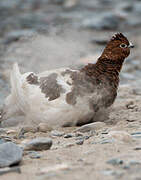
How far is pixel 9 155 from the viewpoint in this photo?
4.19 meters

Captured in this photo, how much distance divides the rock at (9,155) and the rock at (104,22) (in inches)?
399

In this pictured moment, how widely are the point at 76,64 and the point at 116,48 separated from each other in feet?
14.4

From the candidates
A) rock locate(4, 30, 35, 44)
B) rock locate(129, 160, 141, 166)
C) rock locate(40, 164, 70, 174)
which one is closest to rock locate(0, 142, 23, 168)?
rock locate(40, 164, 70, 174)

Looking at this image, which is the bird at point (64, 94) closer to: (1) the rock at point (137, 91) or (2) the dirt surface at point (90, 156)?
(2) the dirt surface at point (90, 156)

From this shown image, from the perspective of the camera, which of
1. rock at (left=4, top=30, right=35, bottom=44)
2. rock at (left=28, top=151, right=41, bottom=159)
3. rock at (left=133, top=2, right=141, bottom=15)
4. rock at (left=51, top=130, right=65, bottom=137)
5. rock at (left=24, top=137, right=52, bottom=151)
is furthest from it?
rock at (left=133, top=2, right=141, bottom=15)

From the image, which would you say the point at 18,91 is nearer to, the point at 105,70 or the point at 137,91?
the point at 105,70

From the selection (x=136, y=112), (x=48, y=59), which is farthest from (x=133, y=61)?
(x=136, y=112)

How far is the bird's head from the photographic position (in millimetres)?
6430

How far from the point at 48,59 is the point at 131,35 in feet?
11.5

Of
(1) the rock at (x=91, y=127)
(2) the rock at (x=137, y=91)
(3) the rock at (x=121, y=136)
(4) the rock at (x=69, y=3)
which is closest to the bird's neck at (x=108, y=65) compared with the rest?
(1) the rock at (x=91, y=127)

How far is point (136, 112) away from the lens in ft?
22.0

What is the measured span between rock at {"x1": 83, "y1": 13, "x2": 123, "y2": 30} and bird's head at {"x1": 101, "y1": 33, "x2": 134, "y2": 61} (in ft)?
25.3

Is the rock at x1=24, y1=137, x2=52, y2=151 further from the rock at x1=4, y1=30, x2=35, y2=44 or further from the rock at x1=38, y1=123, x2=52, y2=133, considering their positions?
the rock at x1=4, y1=30, x2=35, y2=44

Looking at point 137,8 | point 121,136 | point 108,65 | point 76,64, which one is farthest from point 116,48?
point 137,8
